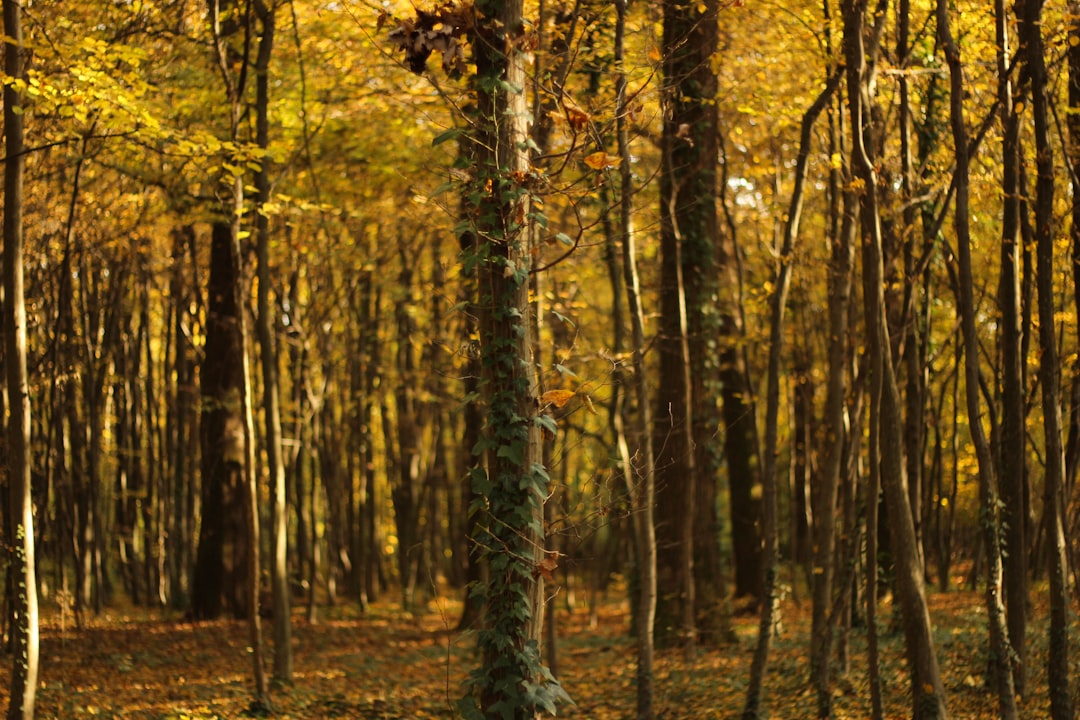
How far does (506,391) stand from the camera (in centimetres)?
579

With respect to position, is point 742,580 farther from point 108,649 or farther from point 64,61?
point 64,61

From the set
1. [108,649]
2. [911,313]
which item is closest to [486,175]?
[911,313]

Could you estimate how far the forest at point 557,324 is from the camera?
20.3 feet

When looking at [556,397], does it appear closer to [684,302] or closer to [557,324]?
[684,302]

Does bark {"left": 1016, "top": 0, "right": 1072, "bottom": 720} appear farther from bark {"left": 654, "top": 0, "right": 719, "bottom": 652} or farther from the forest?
bark {"left": 654, "top": 0, "right": 719, "bottom": 652}

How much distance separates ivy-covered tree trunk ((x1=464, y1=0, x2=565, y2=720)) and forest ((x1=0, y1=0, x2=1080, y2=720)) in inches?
0.9

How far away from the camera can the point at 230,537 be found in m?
15.8

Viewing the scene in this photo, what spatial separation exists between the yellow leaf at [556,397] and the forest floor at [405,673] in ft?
8.79

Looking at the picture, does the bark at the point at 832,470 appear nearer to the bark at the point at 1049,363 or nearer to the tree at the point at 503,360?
the bark at the point at 1049,363

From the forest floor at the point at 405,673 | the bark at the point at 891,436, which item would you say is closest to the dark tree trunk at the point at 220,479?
the forest floor at the point at 405,673

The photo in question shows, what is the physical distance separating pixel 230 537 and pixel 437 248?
7.47m

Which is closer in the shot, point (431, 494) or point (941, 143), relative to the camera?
point (941, 143)

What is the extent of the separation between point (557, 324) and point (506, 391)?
44.6 feet

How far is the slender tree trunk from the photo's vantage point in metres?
7.35
